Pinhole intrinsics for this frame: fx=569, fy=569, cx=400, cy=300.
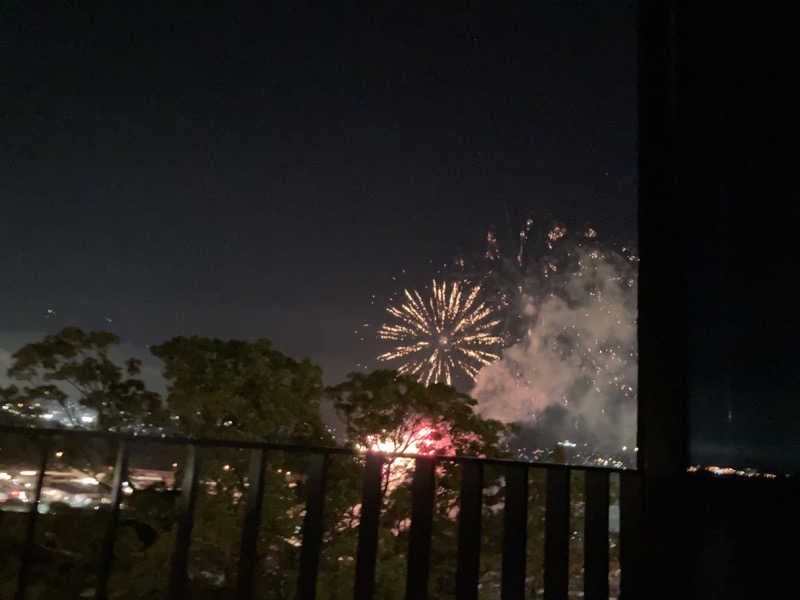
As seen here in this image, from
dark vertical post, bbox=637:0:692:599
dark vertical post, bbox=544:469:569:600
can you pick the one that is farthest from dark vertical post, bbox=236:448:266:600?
dark vertical post, bbox=637:0:692:599

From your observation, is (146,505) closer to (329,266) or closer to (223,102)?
(223,102)

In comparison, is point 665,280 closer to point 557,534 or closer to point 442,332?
point 557,534

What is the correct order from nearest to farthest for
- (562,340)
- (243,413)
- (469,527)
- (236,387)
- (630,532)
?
(469,527)
(630,532)
(236,387)
(243,413)
(562,340)

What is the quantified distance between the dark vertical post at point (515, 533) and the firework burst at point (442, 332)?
8620mm

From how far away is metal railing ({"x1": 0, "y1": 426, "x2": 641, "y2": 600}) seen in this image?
1433 millimetres

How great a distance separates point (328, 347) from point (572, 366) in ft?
19.8

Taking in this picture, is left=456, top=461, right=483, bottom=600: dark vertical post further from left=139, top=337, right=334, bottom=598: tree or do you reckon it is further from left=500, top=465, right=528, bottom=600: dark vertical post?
left=139, top=337, right=334, bottom=598: tree

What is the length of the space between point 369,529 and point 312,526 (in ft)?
0.52

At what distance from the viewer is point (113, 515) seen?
1.41 m

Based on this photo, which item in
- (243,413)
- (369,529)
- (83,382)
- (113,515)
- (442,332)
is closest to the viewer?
(113,515)

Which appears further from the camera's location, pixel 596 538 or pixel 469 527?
pixel 596 538

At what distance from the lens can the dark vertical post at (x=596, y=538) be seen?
1.79 meters

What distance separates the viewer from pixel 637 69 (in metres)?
2.06

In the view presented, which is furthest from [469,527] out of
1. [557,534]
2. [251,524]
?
[251,524]
